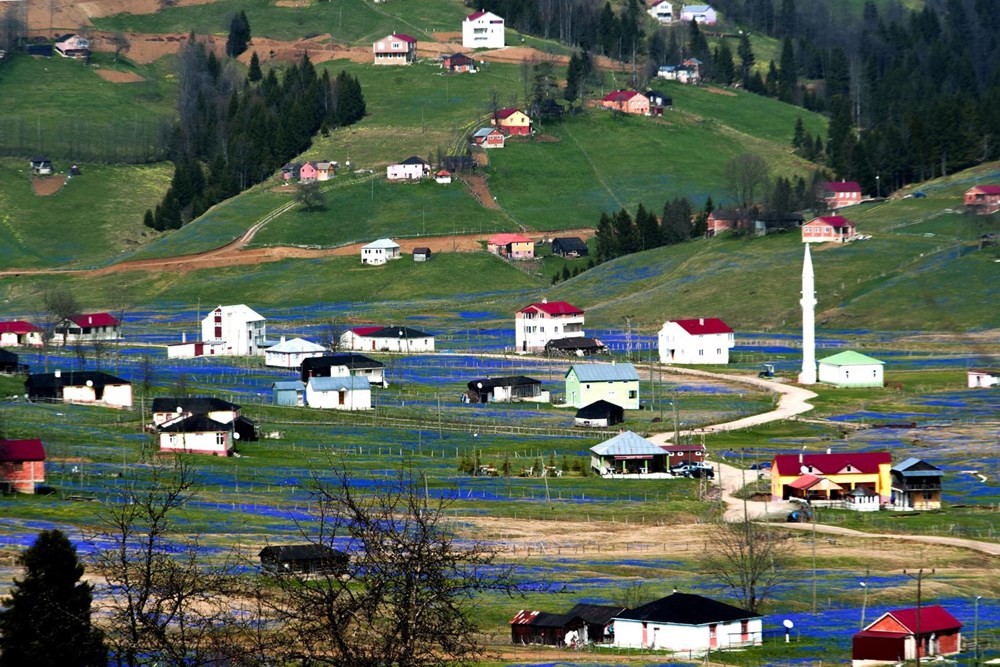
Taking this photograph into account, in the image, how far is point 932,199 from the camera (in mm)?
179875

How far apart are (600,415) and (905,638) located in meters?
55.4

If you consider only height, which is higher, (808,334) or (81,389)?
(808,334)

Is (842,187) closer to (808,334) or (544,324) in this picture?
(544,324)

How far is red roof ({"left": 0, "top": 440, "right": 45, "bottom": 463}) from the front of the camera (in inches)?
2953

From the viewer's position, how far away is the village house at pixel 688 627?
171 ft

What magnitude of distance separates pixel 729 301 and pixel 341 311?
3700 centimetres

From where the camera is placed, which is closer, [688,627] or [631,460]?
[688,627]

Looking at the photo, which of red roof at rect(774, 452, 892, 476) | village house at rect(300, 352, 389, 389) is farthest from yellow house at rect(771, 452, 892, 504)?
village house at rect(300, 352, 389, 389)

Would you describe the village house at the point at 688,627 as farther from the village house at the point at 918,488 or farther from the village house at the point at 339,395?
the village house at the point at 339,395

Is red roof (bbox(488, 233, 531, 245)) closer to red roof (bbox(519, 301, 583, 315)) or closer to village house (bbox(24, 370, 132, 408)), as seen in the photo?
red roof (bbox(519, 301, 583, 315))

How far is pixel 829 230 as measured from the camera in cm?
17038

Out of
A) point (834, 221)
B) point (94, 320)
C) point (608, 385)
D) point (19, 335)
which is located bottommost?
point (608, 385)

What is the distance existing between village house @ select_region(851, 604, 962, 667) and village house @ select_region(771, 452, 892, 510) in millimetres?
28692

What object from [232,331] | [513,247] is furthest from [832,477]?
[513,247]
